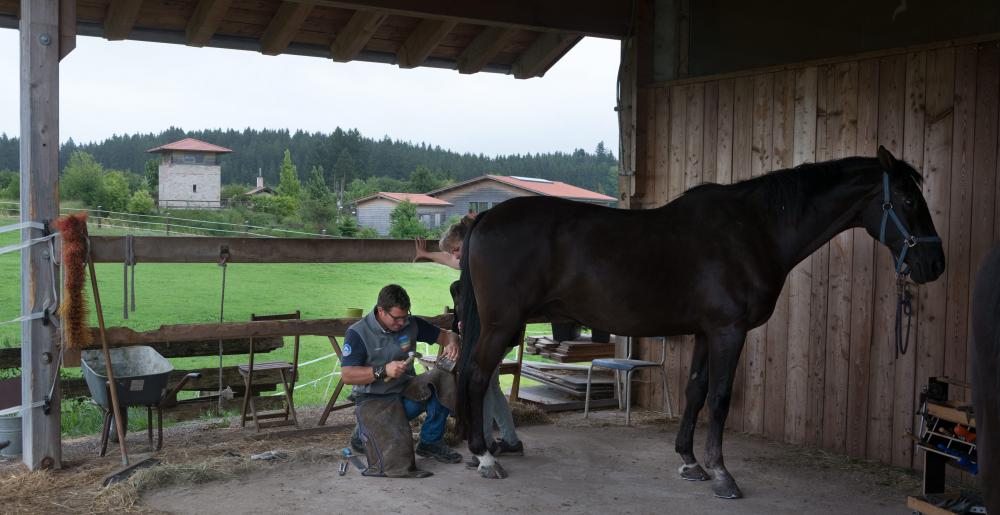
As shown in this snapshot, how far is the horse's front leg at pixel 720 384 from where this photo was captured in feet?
14.8

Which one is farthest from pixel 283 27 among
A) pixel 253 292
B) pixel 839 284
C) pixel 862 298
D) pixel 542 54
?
A: pixel 253 292

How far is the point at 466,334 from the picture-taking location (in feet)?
16.0

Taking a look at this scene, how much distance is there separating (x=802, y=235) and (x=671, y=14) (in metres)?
2.95

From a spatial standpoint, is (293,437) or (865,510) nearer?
(865,510)

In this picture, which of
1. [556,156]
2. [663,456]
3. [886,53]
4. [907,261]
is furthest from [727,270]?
[556,156]

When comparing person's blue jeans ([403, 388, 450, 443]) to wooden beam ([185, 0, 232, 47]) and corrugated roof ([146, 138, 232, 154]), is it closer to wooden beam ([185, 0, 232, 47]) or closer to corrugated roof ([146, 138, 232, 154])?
wooden beam ([185, 0, 232, 47])

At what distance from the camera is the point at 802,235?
4.62m

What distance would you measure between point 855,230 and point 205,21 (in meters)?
4.90

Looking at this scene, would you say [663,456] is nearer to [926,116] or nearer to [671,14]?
[926,116]

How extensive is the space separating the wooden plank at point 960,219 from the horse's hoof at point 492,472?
2.74 metres

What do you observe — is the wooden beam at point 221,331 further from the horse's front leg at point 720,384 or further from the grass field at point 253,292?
the grass field at point 253,292

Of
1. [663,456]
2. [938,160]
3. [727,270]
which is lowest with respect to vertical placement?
[663,456]

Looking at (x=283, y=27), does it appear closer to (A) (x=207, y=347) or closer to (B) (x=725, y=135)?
(A) (x=207, y=347)

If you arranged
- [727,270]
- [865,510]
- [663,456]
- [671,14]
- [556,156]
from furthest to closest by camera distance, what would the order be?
[556,156]
[671,14]
[663,456]
[727,270]
[865,510]
